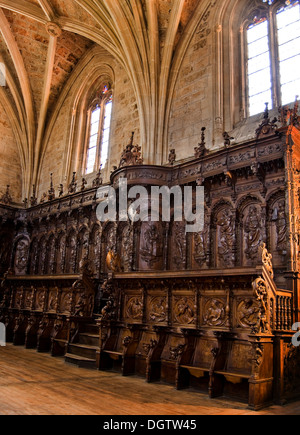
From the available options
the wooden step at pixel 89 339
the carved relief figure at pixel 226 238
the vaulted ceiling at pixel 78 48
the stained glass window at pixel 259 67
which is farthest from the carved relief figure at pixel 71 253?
the stained glass window at pixel 259 67

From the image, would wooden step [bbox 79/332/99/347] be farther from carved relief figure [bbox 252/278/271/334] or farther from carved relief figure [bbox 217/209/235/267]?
carved relief figure [bbox 252/278/271/334]

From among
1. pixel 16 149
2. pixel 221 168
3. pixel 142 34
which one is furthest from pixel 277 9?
pixel 16 149

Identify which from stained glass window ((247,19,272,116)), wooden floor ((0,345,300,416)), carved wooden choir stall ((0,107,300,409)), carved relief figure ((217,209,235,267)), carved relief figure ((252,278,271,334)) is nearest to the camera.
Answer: wooden floor ((0,345,300,416))

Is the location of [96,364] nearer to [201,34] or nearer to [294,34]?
[294,34]

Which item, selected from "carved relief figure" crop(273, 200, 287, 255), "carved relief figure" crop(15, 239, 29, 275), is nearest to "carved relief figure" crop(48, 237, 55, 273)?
"carved relief figure" crop(15, 239, 29, 275)

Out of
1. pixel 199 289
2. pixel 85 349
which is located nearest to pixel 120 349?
pixel 85 349

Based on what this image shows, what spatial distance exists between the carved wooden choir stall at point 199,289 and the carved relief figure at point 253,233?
2 centimetres

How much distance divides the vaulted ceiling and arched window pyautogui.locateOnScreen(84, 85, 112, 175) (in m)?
2.31

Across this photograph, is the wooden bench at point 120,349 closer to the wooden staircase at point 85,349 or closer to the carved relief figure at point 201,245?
the wooden staircase at point 85,349

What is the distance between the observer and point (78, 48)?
17312 mm

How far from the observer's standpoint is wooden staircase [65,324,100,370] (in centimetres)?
758

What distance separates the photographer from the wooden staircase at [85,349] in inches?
299

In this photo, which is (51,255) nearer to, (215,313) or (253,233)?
(253,233)

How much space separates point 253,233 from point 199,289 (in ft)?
8.75
